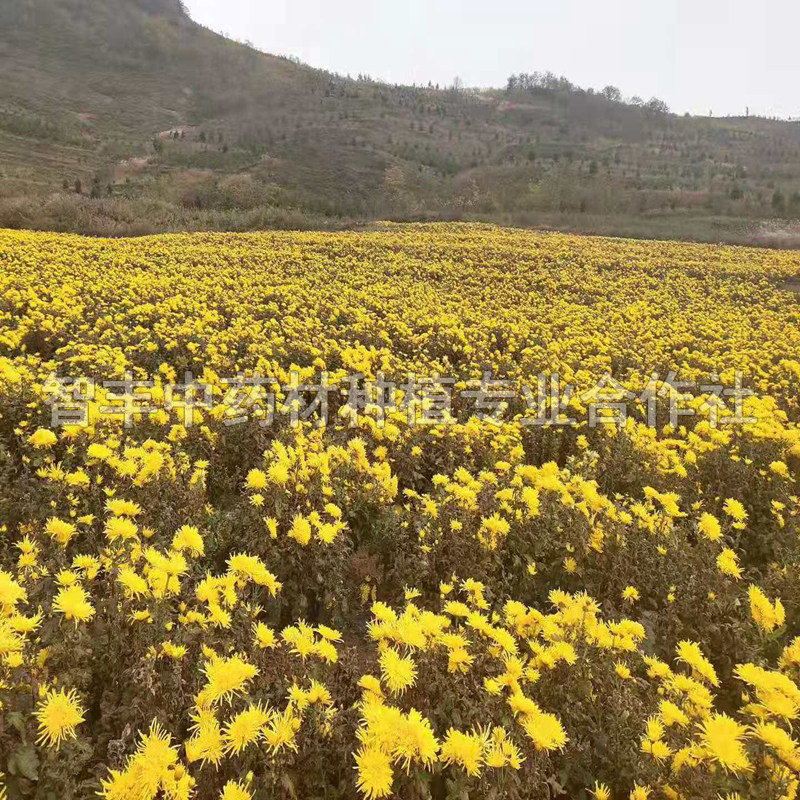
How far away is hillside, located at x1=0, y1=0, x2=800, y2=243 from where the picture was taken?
3302 cm


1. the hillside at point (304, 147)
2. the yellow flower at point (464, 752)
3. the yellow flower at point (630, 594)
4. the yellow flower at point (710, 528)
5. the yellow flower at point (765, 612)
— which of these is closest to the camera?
the yellow flower at point (464, 752)

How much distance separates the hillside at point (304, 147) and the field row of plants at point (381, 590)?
2135cm

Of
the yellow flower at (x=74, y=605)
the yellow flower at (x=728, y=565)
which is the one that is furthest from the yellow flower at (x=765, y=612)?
the yellow flower at (x=74, y=605)

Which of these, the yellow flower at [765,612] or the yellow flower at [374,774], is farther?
the yellow flower at [765,612]

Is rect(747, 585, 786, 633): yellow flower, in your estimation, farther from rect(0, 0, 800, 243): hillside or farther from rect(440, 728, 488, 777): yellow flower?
rect(0, 0, 800, 243): hillside

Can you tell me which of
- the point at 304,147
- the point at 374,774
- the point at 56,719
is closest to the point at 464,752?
the point at 374,774

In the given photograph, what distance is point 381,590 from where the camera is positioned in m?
3.61

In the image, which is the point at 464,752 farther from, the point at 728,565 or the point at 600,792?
the point at 728,565

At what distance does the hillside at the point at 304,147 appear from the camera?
3302cm

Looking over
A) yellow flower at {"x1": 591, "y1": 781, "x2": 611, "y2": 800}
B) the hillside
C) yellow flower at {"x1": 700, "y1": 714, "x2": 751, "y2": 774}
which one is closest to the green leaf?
yellow flower at {"x1": 591, "y1": 781, "x2": 611, "y2": 800}

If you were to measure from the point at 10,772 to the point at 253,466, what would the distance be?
9.67 ft

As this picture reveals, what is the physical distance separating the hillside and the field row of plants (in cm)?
2135

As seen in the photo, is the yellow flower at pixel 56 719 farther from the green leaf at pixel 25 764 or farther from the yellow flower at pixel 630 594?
the yellow flower at pixel 630 594

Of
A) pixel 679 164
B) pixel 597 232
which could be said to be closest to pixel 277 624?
pixel 597 232
